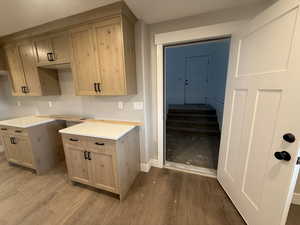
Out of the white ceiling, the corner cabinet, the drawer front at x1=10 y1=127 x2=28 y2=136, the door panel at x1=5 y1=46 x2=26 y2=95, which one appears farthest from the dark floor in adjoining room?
the door panel at x1=5 y1=46 x2=26 y2=95

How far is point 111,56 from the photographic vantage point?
1.60 m

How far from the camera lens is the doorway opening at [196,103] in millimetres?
2508

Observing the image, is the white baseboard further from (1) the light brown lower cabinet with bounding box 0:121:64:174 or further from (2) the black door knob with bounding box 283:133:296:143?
(1) the light brown lower cabinet with bounding box 0:121:64:174

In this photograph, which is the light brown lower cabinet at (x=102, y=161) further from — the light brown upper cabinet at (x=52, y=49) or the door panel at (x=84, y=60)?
the light brown upper cabinet at (x=52, y=49)

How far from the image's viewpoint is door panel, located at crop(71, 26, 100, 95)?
1665 mm

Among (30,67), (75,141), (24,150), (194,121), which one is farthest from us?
(194,121)

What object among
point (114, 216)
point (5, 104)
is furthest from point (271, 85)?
point (5, 104)

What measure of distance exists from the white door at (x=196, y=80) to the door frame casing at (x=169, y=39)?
317 centimetres

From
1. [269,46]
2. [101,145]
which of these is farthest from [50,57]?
[269,46]

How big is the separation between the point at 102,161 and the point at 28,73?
2.24 meters

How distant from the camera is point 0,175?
2070 mm

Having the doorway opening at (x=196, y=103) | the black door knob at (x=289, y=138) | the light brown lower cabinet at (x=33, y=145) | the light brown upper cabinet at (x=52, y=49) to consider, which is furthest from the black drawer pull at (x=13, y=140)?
the black door knob at (x=289, y=138)

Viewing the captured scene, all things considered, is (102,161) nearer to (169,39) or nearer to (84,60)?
(84,60)

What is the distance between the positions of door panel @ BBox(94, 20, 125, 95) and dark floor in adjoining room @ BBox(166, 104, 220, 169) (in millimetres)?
1748
